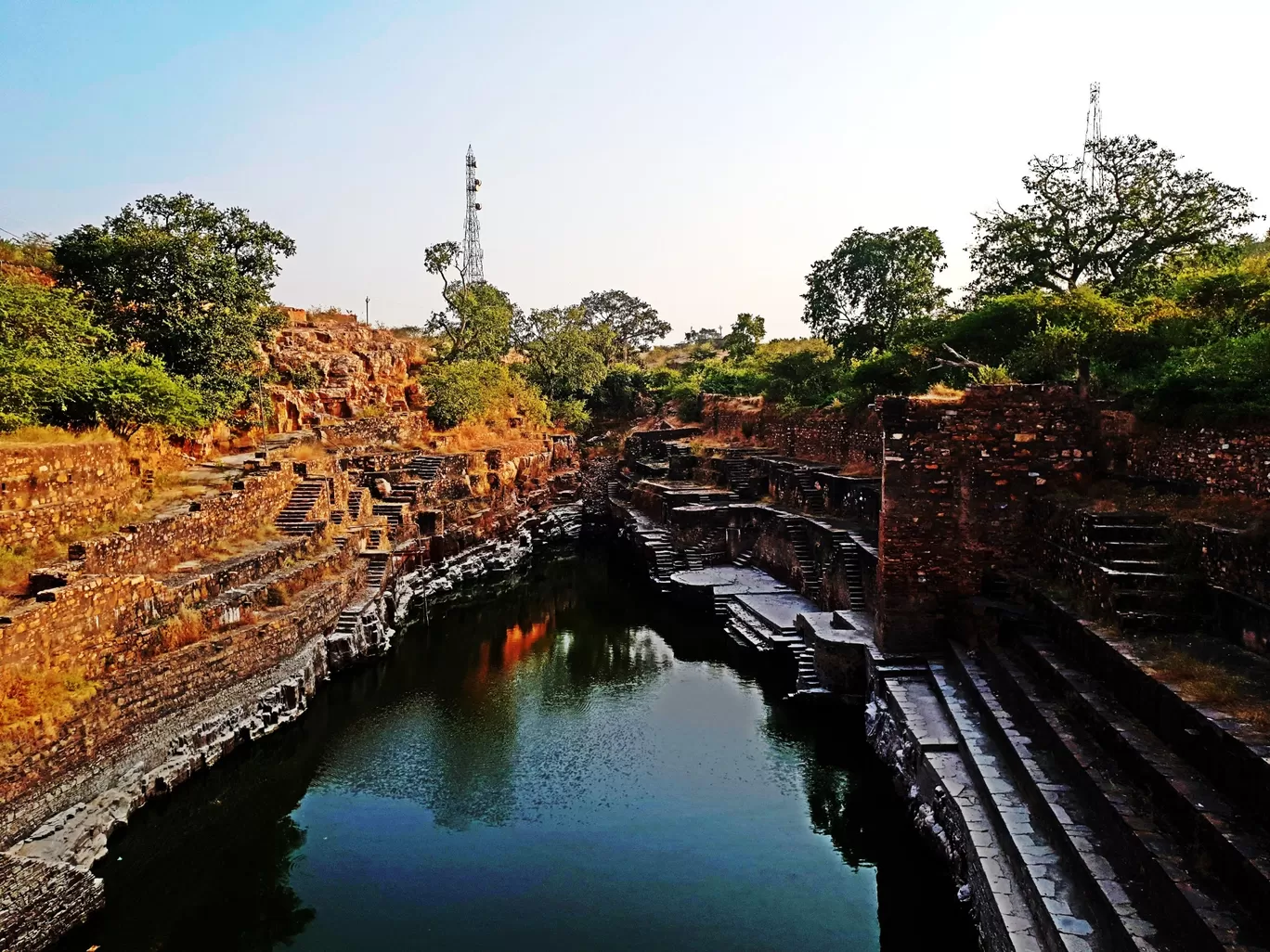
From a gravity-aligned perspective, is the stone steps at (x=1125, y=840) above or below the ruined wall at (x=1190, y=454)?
below

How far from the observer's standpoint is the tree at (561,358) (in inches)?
1484

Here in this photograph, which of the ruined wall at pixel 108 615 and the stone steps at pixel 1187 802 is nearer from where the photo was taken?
the stone steps at pixel 1187 802

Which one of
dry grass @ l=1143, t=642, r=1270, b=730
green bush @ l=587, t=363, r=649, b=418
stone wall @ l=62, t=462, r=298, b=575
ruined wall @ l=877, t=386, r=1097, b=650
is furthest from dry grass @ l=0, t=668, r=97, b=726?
green bush @ l=587, t=363, r=649, b=418

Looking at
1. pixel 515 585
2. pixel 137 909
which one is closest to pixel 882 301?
pixel 515 585

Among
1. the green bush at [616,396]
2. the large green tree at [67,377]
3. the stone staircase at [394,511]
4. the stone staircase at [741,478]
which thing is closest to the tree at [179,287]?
the large green tree at [67,377]

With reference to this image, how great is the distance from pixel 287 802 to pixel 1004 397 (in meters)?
11.5

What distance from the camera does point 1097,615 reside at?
27.2 ft

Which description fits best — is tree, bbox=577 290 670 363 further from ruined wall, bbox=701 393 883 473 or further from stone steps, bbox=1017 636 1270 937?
stone steps, bbox=1017 636 1270 937

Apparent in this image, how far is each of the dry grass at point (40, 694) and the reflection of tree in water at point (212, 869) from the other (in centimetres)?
175

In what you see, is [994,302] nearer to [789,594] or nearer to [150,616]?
[789,594]

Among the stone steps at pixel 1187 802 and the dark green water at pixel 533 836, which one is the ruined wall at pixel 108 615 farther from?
the stone steps at pixel 1187 802

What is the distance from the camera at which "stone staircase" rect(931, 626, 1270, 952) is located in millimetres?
4883

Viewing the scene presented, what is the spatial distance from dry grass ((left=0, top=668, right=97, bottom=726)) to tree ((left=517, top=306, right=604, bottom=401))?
29.0m

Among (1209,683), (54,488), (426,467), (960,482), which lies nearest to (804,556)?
(960,482)
